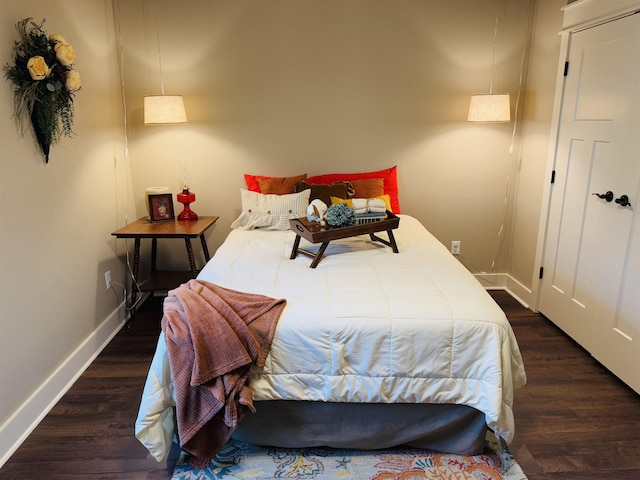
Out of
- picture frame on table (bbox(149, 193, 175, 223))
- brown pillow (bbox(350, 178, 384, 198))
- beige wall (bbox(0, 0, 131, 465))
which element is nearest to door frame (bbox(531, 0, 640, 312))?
brown pillow (bbox(350, 178, 384, 198))

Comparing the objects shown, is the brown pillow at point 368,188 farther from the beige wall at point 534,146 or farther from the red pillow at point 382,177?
the beige wall at point 534,146

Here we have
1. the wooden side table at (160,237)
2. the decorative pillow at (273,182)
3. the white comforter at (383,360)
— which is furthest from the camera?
the decorative pillow at (273,182)

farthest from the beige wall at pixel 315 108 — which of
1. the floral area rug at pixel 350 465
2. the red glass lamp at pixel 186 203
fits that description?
the floral area rug at pixel 350 465

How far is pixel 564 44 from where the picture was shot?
2.99 m

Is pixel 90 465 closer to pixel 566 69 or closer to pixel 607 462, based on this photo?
pixel 607 462

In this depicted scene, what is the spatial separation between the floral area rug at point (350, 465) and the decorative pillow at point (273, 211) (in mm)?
1489

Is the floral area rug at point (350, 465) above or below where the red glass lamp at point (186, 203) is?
below

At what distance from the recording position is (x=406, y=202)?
12.2 ft

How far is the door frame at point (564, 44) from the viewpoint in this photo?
2525 mm

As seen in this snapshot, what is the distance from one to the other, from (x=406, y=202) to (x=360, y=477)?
7.47 ft

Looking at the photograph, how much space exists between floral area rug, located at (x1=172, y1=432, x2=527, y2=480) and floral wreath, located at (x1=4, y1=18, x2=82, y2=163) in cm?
173

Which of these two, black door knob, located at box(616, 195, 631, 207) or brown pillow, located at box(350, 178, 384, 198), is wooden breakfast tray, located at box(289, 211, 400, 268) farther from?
black door knob, located at box(616, 195, 631, 207)

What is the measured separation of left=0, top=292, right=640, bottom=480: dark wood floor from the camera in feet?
6.39

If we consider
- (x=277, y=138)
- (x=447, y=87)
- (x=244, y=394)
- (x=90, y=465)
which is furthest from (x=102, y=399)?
(x=447, y=87)
